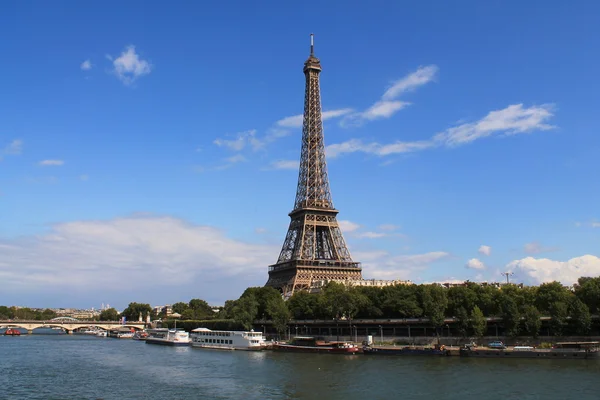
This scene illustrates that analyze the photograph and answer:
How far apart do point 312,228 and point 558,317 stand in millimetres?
57574

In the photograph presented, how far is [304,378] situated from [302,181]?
79145 millimetres

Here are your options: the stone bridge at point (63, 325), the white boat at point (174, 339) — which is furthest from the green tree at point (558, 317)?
the stone bridge at point (63, 325)

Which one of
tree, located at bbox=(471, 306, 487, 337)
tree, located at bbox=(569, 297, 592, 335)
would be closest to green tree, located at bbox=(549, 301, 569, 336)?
tree, located at bbox=(569, 297, 592, 335)

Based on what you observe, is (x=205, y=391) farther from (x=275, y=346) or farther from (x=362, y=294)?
(x=362, y=294)

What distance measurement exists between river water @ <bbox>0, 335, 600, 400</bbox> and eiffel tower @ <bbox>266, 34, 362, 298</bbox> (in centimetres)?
4580

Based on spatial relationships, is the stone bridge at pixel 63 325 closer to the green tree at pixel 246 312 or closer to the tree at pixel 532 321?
the green tree at pixel 246 312

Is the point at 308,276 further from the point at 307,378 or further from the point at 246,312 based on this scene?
the point at 307,378

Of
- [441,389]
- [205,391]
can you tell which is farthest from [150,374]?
[441,389]

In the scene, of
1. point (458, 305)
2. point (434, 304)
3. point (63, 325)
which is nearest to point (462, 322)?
point (434, 304)

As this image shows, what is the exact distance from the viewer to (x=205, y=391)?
46.0 metres

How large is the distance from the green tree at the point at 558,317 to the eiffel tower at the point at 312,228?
1979 inches

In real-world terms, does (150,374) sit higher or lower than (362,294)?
lower

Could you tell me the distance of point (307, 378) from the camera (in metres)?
51.6

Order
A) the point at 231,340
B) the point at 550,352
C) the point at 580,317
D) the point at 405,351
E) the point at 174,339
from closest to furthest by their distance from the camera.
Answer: the point at 550,352
the point at 580,317
the point at 405,351
the point at 231,340
the point at 174,339
